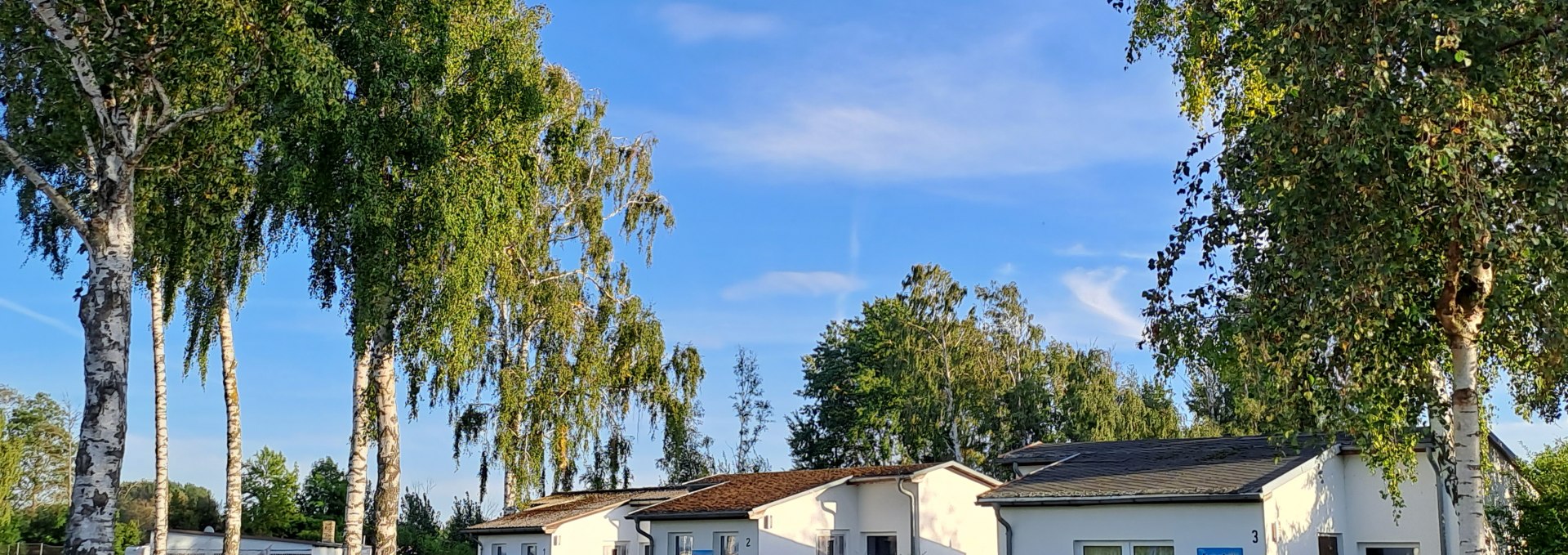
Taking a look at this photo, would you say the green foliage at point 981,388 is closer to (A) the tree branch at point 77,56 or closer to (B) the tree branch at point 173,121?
(B) the tree branch at point 173,121

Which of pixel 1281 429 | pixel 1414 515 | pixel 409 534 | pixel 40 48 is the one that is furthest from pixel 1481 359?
Result: pixel 409 534

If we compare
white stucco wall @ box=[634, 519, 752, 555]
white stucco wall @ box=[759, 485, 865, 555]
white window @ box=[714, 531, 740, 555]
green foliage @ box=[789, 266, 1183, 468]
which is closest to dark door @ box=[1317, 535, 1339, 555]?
white stucco wall @ box=[759, 485, 865, 555]

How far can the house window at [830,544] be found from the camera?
22703mm

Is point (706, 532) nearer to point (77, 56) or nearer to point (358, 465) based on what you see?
point (358, 465)

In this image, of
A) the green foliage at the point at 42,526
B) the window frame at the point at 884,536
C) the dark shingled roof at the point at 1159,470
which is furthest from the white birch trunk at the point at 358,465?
the green foliage at the point at 42,526

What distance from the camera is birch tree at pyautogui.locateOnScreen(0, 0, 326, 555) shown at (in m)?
11.2

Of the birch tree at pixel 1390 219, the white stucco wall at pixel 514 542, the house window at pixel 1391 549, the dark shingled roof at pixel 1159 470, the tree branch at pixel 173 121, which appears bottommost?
the white stucco wall at pixel 514 542

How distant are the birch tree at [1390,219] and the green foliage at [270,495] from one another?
38132 millimetres

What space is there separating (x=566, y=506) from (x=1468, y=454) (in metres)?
21.9

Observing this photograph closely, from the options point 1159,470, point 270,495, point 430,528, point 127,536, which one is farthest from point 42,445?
point 1159,470

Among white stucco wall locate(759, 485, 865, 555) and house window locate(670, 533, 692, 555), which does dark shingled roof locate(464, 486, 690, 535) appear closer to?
house window locate(670, 533, 692, 555)

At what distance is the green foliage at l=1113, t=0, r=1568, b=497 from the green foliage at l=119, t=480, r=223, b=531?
41.8m

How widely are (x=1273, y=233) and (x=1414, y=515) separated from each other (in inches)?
398

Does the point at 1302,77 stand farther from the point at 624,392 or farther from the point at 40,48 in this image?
the point at 624,392
